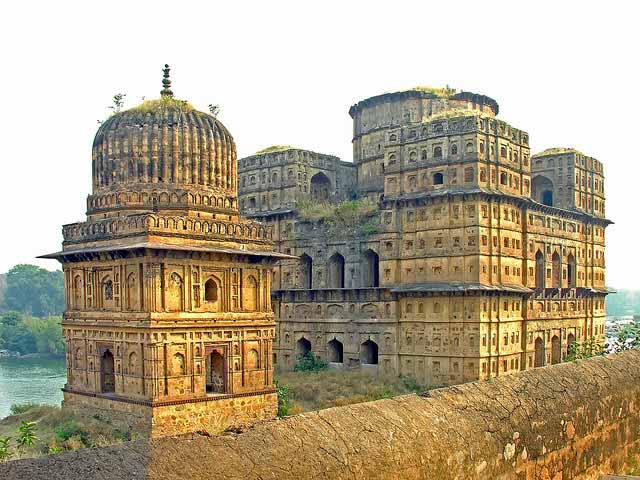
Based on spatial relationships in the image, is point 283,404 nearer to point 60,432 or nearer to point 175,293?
point 175,293

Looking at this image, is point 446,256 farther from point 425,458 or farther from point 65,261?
point 425,458

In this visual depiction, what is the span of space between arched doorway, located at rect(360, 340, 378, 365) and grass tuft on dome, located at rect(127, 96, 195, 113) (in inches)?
549

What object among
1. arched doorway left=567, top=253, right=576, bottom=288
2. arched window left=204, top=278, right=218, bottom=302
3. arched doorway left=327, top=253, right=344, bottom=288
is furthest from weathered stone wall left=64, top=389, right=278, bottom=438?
arched doorway left=567, top=253, right=576, bottom=288

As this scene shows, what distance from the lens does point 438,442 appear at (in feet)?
23.1

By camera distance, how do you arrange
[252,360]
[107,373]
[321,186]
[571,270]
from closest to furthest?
[107,373] → [252,360] → [571,270] → [321,186]

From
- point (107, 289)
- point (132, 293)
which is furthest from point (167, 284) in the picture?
point (107, 289)

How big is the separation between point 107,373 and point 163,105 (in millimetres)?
8242

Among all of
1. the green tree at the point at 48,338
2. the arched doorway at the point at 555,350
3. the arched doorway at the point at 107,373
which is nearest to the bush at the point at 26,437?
the arched doorway at the point at 107,373

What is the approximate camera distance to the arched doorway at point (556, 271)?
118 ft

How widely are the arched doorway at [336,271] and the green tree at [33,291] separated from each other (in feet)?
215

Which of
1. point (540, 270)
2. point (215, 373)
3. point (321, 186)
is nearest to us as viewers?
point (215, 373)

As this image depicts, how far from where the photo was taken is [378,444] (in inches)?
256

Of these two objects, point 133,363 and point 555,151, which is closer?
point 133,363

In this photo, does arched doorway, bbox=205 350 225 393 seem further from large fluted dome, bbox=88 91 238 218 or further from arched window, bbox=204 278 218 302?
large fluted dome, bbox=88 91 238 218
